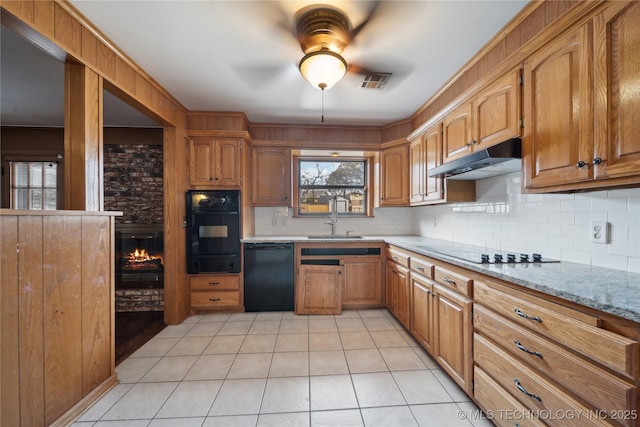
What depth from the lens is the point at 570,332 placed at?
3.15 ft

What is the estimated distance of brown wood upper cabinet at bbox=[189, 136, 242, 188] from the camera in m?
3.10

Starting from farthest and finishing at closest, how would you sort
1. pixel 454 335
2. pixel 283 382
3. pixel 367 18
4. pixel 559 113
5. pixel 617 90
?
1. pixel 283 382
2. pixel 454 335
3. pixel 367 18
4. pixel 559 113
5. pixel 617 90

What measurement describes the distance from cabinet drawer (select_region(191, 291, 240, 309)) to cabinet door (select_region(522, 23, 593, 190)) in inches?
121

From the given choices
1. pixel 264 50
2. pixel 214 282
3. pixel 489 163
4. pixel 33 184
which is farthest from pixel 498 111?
pixel 33 184

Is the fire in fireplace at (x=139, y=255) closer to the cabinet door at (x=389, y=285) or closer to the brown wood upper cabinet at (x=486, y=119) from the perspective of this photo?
the cabinet door at (x=389, y=285)

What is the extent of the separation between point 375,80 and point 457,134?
89 centimetres

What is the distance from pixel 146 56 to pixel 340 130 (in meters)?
2.27

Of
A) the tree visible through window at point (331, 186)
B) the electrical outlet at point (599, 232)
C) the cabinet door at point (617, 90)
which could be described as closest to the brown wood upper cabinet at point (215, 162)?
the tree visible through window at point (331, 186)

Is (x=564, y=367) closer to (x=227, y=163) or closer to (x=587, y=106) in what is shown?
(x=587, y=106)

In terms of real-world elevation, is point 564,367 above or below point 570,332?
below

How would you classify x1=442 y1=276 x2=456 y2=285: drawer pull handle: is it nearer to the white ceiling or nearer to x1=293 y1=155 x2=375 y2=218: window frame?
the white ceiling

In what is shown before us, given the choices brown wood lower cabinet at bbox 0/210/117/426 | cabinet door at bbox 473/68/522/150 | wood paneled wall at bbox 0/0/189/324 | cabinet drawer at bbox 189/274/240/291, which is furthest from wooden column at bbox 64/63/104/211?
cabinet door at bbox 473/68/522/150

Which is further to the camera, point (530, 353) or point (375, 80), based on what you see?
point (375, 80)

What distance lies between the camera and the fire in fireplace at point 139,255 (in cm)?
353
